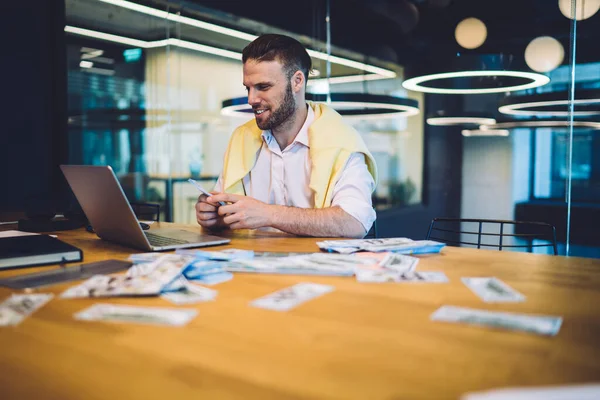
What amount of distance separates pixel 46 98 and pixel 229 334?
3.20 m

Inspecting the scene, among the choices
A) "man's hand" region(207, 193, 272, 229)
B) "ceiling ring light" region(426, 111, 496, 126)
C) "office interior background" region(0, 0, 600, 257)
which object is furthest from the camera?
"ceiling ring light" region(426, 111, 496, 126)

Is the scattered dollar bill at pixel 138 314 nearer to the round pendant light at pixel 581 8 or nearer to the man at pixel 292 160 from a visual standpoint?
the man at pixel 292 160

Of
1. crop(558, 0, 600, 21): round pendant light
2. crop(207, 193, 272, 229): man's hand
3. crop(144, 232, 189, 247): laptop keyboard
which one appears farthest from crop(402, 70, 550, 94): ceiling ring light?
crop(144, 232, 189, 247): laptop keyboard

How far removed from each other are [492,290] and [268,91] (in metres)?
1.39

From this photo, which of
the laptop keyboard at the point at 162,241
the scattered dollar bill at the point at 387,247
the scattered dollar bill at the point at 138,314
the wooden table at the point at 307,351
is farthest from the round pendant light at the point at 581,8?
the scattered dollar bill at the point at 138,314

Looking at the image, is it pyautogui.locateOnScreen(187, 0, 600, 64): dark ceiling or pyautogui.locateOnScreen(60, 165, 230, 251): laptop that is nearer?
pyautogui.locateOnScreen(60, 165, 230, 251): laptop

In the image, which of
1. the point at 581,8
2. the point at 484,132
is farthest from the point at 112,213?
the point at 581,8

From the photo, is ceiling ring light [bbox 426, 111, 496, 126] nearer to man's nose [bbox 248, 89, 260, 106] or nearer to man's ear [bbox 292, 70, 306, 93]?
man's ear [bbox 292, 70, 306, 93]

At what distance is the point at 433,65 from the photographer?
3.21 metres

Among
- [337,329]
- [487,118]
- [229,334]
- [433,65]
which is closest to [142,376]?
[229,334]

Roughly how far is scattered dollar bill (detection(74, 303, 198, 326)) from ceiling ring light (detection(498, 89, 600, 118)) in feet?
11.1

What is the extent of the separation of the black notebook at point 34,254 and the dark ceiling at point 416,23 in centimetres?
361

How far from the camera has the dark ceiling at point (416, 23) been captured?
3.63 metres

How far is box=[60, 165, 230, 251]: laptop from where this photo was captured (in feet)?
4.24
